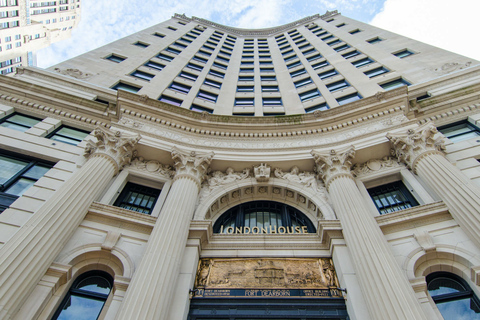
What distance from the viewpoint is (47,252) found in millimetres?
10430

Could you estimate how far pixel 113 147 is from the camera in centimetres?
1620

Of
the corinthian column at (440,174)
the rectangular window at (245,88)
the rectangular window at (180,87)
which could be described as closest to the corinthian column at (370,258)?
the corinthian column at (440,174)

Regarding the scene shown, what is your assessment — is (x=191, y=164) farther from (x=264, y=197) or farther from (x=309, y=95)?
(x=309, y=95)

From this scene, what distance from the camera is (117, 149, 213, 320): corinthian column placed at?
9.23m

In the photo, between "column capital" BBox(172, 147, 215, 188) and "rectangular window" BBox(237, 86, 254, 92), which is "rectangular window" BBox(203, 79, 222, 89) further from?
"column capital" BBox(172, 147, 215, 188)

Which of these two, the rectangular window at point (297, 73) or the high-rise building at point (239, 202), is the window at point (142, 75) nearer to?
the high-rise building at point (239, 202)

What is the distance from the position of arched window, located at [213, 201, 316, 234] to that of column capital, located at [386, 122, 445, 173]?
622 cm

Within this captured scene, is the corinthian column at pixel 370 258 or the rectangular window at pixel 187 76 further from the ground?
the rectangular window at pixel 187 76

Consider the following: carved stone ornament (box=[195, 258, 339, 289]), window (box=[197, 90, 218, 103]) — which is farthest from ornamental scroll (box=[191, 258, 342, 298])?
window (box=[197, 90, 218, 103])

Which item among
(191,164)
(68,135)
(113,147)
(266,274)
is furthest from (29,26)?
(266,274)

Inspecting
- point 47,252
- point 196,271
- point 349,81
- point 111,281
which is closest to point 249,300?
point 196,271

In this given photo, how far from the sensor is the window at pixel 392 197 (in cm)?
1511

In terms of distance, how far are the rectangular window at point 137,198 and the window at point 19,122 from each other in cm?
762

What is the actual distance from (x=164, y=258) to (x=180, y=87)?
21566 millimetres
